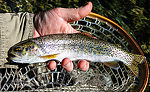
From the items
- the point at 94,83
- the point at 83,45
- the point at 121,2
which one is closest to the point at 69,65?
the point at 83,45

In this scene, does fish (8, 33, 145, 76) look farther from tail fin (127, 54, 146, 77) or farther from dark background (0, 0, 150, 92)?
dark background (0, 0, 150, 92)

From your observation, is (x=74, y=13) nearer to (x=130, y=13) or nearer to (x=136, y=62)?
(x=136, y=62)

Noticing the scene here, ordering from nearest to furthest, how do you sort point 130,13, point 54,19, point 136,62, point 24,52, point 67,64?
point 24,52
point 67,64
point 136,62
point 54,19
point 130,13

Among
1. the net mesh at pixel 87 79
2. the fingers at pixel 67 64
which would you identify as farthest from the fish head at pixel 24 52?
the net mesh at pixel 87 79

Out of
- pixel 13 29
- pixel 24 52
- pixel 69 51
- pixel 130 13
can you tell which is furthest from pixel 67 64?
pixel 130 13

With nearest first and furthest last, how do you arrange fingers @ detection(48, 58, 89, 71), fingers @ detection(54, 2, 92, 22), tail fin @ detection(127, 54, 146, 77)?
fingers @ detection(48, 58, 89, 71)
tail fin @ detection(127, 54, 146, 77)
fingers @ detection(54, 2, 92, 22)

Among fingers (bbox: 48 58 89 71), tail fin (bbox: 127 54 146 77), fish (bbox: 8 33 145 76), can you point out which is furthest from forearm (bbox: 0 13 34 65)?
tail fin (bbox: 127 54 146 77)

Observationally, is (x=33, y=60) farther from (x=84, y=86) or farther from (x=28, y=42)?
(x=84, y=86)
